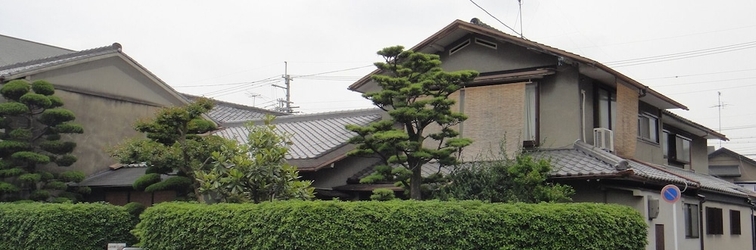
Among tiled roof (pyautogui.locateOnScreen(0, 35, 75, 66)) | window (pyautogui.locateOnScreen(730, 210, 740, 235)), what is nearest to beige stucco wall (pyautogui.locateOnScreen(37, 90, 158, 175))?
tiled roof (pyautogui.locateOnScreen(0, 35, 75, 66))

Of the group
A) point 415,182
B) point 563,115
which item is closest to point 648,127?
point 563,115

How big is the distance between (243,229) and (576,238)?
560 cm

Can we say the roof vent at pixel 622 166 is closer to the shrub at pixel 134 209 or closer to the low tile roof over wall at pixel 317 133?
the low tile roof over wall at pixel 317 133

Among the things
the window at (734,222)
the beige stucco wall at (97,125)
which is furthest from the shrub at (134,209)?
the window at (734,222)

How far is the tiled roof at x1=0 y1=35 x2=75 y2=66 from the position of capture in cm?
2756

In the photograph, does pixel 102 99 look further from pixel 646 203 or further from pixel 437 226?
pixel 646 203

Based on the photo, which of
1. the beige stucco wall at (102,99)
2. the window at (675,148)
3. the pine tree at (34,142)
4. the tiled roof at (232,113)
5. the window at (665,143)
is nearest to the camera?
the pine tree at (34,142)

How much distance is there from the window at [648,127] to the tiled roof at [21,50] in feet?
77.1

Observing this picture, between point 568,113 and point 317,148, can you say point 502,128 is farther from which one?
point 317,148

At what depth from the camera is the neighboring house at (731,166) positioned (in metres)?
31.8

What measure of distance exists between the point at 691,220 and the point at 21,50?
2603cm

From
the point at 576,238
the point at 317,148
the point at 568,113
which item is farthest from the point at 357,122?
the point at 576,238

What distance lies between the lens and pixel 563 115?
16.5 meters

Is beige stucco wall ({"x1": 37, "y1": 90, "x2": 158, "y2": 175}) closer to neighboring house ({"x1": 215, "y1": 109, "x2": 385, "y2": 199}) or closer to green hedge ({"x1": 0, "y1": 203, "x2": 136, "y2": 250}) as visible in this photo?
neighboring house ({"x1": 215, "y1": 109, "x2": 385, "y2": 199})
